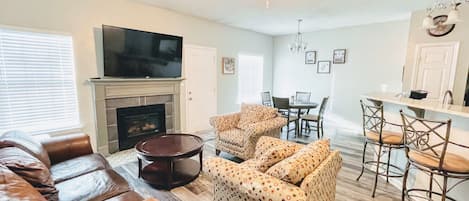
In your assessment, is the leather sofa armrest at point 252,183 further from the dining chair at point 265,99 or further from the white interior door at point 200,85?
the dining chair at point 265,99

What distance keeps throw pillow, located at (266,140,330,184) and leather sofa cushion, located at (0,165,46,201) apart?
1412 millimetres

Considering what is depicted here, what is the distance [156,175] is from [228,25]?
13.9 ft

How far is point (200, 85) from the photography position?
539cm

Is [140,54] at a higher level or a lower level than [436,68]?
higher

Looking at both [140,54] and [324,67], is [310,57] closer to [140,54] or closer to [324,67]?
[324,67]

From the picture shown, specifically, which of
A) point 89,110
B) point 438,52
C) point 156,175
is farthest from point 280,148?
point 438,52

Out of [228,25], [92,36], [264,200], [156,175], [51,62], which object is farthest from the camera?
[228,25]

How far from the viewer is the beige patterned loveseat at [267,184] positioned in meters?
1.47

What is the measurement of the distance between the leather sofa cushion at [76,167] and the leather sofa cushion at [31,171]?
0.45m

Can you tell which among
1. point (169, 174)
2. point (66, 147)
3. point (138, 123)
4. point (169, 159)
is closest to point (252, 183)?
point (169, 159)

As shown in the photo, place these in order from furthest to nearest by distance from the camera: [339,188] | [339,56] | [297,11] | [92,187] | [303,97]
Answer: [339,56] < [303,97] < [297,11] < [339,188] < [92,187]

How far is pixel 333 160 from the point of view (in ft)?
6.28

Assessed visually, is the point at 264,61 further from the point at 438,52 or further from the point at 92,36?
the point at 92,36

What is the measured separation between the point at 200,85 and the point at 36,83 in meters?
2.98
